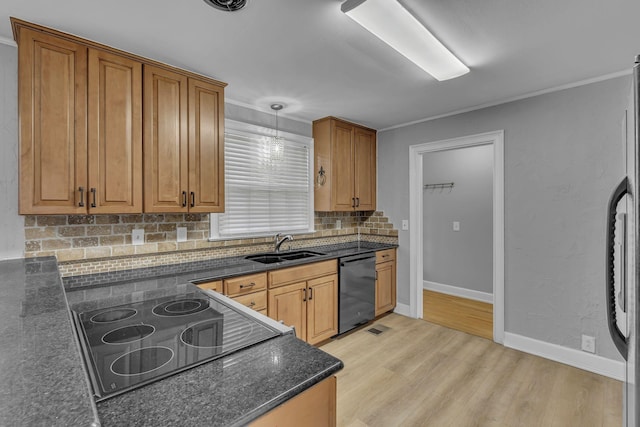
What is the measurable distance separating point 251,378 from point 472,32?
84.1 inches

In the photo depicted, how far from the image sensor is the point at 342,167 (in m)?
3.68

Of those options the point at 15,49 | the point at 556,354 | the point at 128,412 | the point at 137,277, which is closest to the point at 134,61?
the point at 15,49

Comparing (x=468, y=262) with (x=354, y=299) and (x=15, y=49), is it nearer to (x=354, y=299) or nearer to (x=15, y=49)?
(x=354, y=299)

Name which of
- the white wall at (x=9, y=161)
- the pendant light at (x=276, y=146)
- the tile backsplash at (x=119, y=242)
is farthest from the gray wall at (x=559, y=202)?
the white wall at (x=9, y=161)

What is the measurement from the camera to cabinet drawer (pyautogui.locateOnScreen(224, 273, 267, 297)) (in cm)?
232

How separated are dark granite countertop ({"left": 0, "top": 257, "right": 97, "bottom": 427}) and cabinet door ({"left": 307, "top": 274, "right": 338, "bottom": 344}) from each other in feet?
6.90

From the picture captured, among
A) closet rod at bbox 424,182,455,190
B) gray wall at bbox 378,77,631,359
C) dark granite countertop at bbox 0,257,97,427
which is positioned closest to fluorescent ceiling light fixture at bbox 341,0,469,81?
gray wall at bbox 378,77,631,359

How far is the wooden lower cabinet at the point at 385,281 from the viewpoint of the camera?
368 cm

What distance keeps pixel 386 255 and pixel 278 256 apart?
138cm

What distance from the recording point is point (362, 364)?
2693 millimetres

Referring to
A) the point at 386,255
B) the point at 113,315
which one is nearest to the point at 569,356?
the point at 386,255

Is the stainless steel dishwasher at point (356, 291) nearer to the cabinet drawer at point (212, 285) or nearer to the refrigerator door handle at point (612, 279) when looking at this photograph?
the cabinet drawer at point (212, 285)

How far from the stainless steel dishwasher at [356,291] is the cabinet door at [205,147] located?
4.87 ft

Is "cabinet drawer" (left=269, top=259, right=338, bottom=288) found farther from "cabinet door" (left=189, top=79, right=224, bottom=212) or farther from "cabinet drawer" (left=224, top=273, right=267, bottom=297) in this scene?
"cabinet door" (left=189, top=79, right=224, bottom=212)
